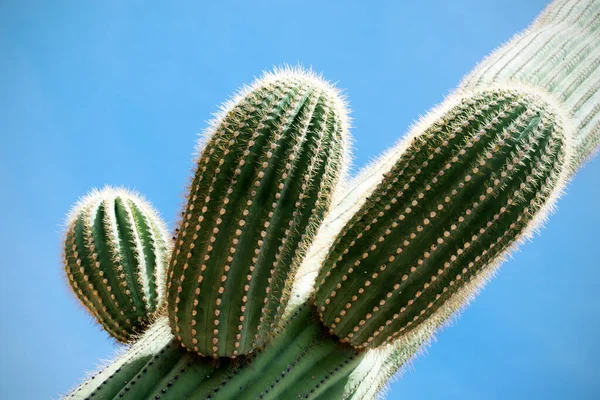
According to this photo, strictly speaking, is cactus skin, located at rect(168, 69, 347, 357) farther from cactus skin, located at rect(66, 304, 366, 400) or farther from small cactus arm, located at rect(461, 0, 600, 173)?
small cactus arm, located at rect(461, 0, 600, 173)

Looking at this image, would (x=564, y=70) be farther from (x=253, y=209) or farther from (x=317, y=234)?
(x=253, y=209)

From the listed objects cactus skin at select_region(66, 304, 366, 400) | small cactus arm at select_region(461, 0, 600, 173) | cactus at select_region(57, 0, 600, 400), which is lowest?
cactus skin at select_region(66, 304, 366, 400)

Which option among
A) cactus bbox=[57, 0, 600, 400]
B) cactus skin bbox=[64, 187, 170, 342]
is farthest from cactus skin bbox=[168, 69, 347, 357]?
cactus skin bbox=[64, 187, 170, 342]

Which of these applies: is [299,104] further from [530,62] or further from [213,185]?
[530,62]

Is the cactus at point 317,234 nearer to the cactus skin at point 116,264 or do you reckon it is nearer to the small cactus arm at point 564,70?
the cactus skin at point 116,264

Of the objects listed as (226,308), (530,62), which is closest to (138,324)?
(226,308)

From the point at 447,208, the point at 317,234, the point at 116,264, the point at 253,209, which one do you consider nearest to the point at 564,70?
the point at 447,208
